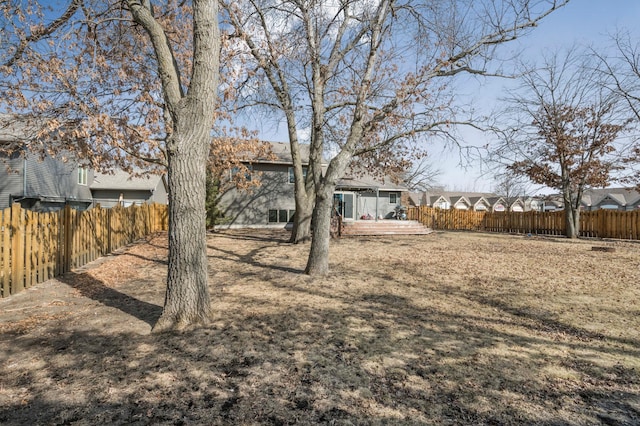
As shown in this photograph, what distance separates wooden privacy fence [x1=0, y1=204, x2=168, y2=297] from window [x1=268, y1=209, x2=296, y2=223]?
36.0ft

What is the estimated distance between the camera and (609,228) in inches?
735

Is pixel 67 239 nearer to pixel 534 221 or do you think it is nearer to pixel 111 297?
pixel 111 297

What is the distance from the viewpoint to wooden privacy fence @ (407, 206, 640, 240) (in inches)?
716

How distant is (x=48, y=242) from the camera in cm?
728

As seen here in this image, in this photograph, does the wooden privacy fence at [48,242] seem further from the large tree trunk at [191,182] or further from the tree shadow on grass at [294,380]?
the large tree trunk at [191,182]

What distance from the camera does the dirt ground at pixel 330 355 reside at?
2.68m

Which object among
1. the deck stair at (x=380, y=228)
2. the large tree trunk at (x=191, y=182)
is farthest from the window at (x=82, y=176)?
the large tree trunk at (x=191, y=182)

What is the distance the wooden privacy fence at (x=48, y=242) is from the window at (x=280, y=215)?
10969 millimetres

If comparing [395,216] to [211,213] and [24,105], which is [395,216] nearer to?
[211,213]

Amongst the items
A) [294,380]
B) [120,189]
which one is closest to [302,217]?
[294,380]

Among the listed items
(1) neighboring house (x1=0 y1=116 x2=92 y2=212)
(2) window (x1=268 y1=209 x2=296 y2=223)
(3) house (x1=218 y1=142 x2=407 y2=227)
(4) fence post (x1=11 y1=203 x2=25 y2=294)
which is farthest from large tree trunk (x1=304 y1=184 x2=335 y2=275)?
(2) window (x1=268 y1=209 x2=296 y2=223)

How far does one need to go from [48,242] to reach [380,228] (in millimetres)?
15165

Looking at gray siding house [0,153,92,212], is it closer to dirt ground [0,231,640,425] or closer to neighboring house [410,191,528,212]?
dirt ground [0,231,640,425]

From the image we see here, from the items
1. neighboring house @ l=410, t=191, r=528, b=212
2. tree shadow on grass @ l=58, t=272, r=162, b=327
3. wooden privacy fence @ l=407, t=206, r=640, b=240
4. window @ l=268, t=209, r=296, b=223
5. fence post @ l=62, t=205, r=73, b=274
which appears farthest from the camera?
neighboring house @ l=410, t=191, r=528, b=212
